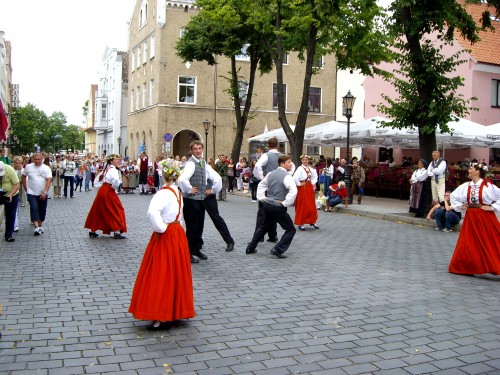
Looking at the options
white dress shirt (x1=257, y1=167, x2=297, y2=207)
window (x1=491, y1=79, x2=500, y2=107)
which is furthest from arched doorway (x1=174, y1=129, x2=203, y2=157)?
white dress shirt (x1=257, y1=167, x2=297, y2=207)

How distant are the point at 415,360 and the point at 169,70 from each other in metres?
39.6

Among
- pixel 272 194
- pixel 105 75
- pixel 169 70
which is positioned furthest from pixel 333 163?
pixel 105 75

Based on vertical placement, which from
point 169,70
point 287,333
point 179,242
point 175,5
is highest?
point 175,5

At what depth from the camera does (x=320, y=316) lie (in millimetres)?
6152

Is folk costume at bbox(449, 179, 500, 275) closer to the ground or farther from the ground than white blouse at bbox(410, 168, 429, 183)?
closer to the ground

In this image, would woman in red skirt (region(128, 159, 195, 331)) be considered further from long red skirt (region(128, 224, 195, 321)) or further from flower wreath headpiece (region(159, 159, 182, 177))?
flower wreath headpiece (region(159, 159, 182, 177))

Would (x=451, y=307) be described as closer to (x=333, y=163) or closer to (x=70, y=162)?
(x=333, y=163)

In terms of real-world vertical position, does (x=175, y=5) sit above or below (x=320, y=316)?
above

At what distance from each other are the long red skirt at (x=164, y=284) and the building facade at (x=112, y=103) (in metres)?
50.1

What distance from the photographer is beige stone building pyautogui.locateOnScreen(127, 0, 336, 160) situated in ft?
139

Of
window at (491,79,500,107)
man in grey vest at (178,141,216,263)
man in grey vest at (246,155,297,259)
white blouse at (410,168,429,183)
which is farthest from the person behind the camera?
window at (491,79,500,107)

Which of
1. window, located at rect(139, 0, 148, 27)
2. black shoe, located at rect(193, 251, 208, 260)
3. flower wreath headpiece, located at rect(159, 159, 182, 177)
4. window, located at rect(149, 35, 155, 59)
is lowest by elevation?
black shoe, located at rect(193, 251, 208, 260)

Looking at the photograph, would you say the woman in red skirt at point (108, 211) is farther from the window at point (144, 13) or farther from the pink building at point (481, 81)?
the window at point (144, 13)

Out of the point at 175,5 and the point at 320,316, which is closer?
the point at 320,316
